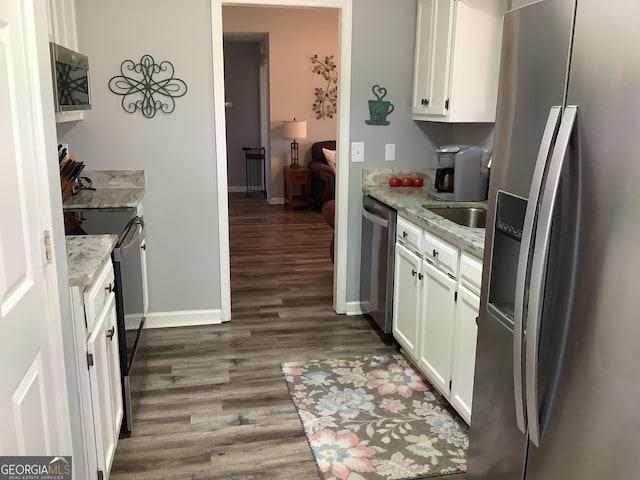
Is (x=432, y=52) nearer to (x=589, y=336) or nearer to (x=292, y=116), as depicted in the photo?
(x=589, y=336)

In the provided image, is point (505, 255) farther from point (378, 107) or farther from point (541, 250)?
point (378, 107)

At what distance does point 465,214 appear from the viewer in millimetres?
Result: 3309

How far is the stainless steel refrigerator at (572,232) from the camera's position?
4.22 ft

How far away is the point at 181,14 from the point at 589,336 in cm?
302

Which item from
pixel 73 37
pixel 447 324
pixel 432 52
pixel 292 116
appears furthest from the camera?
pixel 292 116

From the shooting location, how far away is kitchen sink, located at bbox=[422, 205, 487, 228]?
3271 millimetres

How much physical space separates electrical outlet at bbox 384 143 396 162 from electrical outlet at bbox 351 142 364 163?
0.17 metres

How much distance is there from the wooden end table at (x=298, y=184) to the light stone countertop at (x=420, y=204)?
4254mm

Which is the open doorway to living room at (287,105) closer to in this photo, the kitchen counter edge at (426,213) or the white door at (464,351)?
the kitchen counter edge at (426,213)

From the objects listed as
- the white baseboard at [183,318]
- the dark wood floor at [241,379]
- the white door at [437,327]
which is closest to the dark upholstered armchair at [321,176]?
the dark wood floor at [241,379]

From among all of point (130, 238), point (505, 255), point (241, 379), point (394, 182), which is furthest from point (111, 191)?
point (505, 255)

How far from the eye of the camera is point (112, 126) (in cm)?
357

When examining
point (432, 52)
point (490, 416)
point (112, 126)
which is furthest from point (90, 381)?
point (432, 52)

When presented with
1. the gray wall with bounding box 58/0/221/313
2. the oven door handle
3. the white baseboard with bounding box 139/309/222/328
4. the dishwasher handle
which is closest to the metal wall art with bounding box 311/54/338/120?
the dishwasher handle
